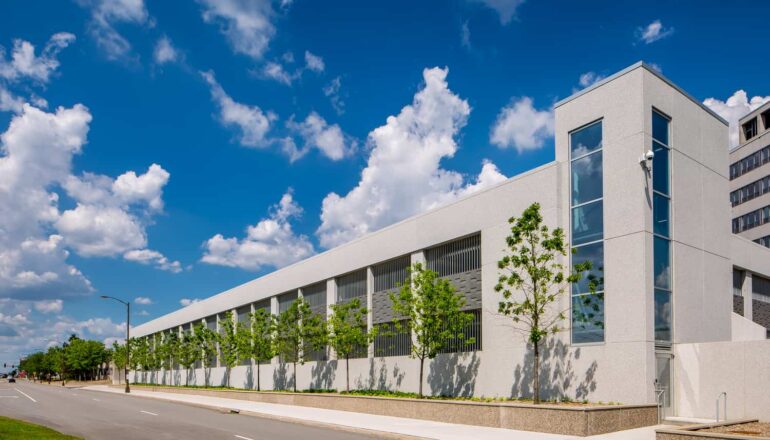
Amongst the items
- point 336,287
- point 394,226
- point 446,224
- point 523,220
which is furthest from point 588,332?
point 336,287

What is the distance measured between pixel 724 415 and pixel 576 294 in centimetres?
656

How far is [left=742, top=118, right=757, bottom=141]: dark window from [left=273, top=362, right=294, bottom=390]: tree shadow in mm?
56654

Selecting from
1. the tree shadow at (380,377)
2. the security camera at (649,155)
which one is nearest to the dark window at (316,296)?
the tree shadow at (380,377)

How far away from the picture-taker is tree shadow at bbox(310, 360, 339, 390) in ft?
145

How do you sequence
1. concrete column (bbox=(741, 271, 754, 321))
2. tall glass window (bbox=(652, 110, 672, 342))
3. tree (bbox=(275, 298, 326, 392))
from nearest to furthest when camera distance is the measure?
tall glass window (bbox=(652, 110, 672, 342)), concrete column (bbox=(741, 271, 754, 321)), tree (bbox=(275, 298, 326, 392))

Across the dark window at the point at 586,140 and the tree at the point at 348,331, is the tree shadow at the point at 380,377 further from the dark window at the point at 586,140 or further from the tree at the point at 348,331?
the dark window at the point at 586,140

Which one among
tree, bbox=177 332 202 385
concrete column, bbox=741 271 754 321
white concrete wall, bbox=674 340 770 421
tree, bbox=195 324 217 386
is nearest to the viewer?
white concrete wall, bbox=674 340 770 421

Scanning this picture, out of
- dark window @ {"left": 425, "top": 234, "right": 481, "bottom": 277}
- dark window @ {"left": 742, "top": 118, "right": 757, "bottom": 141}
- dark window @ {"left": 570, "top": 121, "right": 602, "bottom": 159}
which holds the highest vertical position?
dark window @ {"left": 742, "top": 118, "right": 757, "bottom": 141}

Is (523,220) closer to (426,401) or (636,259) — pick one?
(636,259)

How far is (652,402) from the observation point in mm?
23703

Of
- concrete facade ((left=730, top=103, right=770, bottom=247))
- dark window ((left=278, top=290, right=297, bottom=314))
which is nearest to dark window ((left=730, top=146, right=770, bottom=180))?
concrete facade ((left=730, top=103, right=770, bottom=247))

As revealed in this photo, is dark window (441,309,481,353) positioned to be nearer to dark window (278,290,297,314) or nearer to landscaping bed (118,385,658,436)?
landscaping bed (118,385,658,436)

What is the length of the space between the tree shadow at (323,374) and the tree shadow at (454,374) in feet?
35.5

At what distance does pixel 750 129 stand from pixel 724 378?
61.3 metres
